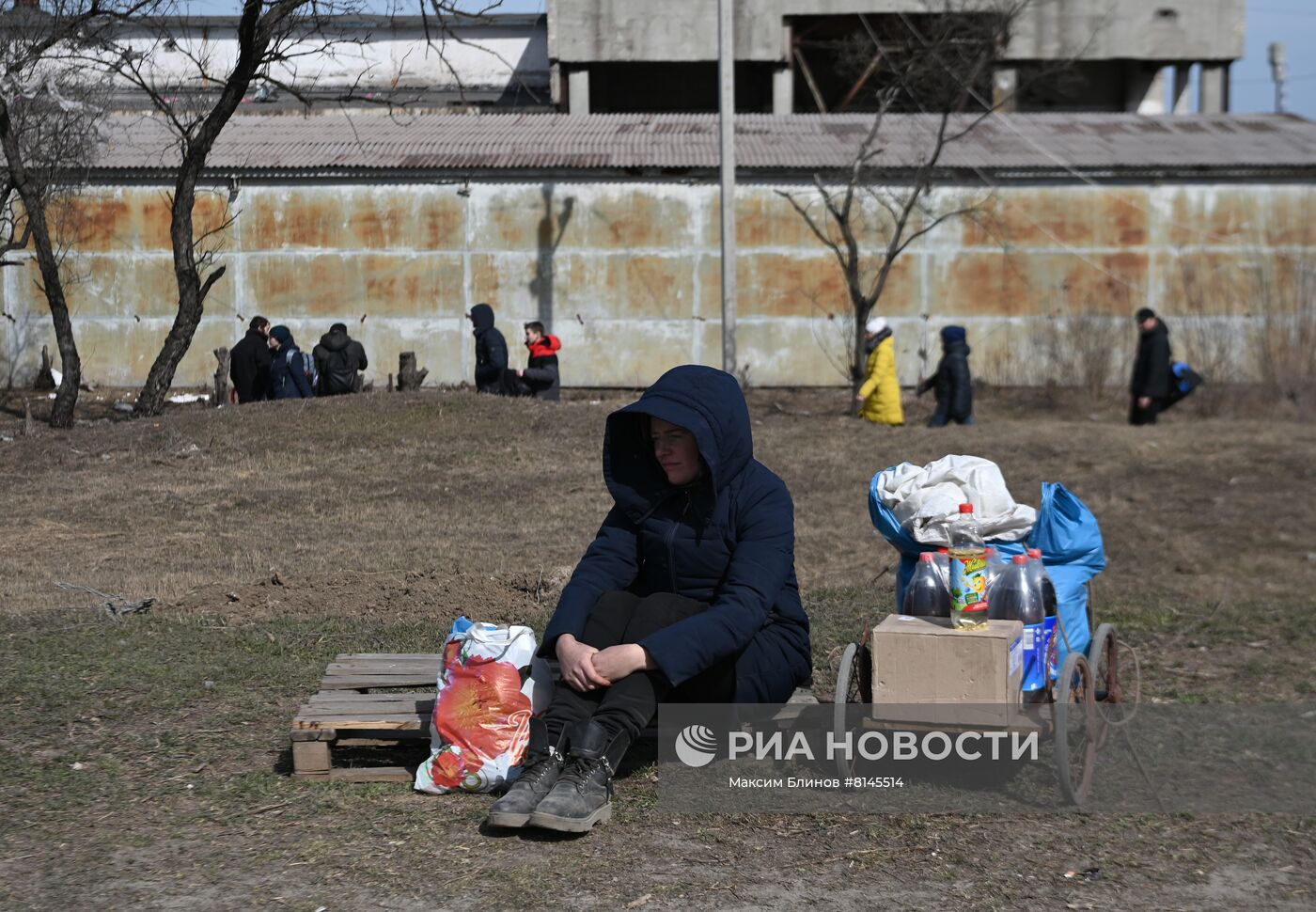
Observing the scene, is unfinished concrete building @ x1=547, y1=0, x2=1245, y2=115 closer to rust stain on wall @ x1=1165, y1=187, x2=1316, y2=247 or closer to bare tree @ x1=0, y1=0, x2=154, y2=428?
rust stain on wall @ x1=1165, y1=187, x2=1316, y2=247

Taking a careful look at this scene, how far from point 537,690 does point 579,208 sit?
18.4 m

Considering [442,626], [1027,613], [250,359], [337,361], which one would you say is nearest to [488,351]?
[337,361]

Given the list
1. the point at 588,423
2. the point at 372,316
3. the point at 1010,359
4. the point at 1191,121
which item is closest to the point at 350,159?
the point at 372,316

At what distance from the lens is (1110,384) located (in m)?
22.8

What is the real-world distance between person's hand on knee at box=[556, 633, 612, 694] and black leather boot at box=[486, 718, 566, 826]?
0.17 metres

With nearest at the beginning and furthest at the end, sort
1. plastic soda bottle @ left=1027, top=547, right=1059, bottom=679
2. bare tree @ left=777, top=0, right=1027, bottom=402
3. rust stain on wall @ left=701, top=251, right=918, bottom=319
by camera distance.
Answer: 1. plastic soda bottle @ left=1027, top=547, right=1059, bottom=679
2. bare tree @ left=777, top=0, right=1027, bottom=402
3. rust stain on wall @ left=701, top=251, right=918, bottom=319

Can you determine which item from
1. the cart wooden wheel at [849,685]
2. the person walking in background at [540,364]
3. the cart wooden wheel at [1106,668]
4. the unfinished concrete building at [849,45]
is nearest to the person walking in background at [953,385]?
the person walking in background at [540,364]

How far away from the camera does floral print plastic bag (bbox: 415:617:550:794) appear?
191 inches

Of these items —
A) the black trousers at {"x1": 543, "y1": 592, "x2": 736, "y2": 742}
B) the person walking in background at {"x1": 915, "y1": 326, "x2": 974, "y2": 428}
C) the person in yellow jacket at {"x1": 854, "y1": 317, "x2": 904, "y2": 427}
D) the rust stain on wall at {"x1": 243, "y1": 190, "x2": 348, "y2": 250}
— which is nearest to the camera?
the black trousers at {"x1": 543, "y1": 592, "x2": 736, "y2": 742}

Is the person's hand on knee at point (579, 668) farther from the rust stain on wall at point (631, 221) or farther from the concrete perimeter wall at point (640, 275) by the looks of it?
the rust stain on wall at point (631, 221)

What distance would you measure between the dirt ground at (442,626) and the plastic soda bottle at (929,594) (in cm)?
86

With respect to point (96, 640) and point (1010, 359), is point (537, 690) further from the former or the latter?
point (1010, 359)

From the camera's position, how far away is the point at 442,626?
7828 mm

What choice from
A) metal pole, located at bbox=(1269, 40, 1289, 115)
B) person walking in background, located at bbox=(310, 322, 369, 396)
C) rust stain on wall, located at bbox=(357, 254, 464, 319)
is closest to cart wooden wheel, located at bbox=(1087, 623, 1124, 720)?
person walking in background, located at bbox=(310, 322, 369, 396)
